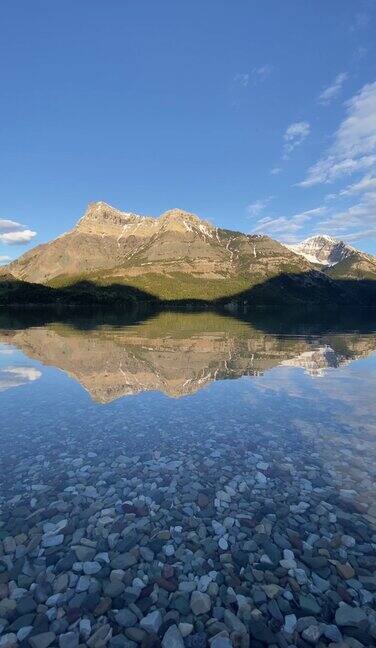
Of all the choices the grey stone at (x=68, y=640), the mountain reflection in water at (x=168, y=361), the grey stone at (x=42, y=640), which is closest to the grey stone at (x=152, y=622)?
the grey stone at (x=68, y=640)

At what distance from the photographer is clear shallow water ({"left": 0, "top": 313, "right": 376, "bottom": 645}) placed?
9.00 meters

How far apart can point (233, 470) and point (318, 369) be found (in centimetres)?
2636

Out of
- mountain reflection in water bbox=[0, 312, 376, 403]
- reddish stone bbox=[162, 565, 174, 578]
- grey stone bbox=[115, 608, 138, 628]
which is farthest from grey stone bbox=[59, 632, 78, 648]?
mountain reflection in water bbox=[0, 312, 376, 403]

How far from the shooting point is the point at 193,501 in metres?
13.5

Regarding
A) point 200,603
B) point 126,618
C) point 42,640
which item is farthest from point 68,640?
point 200,603

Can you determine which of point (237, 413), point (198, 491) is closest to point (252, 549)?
point (198, 491)

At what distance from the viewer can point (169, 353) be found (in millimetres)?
50000

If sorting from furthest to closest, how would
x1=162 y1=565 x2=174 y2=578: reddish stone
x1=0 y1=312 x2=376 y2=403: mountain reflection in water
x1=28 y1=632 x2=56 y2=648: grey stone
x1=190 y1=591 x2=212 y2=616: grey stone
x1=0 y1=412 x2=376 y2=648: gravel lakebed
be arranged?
x1=0 y1=312 x2=376 y2=403: mountain reflection in water, x1=162 y1=565 x2=174 y2=578: reddish stone, x1=190 y1=591 x2=212 y2=616: grey stone, x1=0 y1=412 x2=376 y2=648: gravel lakebed, x1=28 y1=632 x2=56 y2=648: grey stone

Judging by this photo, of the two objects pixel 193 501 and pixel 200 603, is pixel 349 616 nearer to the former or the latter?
pixel 200 603

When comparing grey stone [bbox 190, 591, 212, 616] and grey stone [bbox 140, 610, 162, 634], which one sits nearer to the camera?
grey stone [bbox 140, 610, 162, 634]

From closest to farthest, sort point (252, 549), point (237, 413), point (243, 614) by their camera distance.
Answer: point (243, 614) → point (252, 549) → point (237, 413)

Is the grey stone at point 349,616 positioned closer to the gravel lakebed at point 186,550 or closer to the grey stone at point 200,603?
the gravel lakebed at point 186,550

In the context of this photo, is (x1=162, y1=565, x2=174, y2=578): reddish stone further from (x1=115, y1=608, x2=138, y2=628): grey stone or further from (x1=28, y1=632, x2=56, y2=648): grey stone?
(x1=28, y1=632, x2=56, y2=648): grey stone

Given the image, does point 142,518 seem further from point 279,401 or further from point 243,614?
point 279,401
